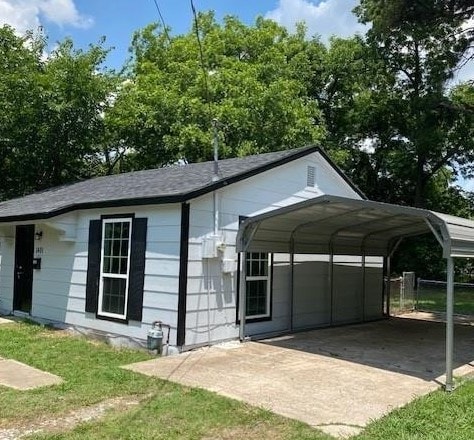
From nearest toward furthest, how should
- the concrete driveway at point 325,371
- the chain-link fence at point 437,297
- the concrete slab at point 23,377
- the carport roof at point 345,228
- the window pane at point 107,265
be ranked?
the concrete driveway at point 325,371 → the concrete slab at point 23,377 → the carport roof at point 345,228 → the window pane at point 107,265 → the chain-link fence at point 437,297

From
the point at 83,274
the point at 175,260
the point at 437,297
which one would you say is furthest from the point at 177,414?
the point at 437,297

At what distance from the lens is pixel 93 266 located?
9.56m

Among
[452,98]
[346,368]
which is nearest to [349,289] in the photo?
[346,368]

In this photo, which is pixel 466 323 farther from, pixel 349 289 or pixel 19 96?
pixel 19 96

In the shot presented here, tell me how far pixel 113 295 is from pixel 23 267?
381 cm

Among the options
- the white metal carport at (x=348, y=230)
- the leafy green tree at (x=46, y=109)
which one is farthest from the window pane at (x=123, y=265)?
the leafy green tree at (x=46, y=109)

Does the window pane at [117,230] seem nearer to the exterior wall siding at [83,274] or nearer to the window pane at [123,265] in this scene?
the exterior wall siding at [83,274]

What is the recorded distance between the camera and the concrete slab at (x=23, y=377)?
617cm

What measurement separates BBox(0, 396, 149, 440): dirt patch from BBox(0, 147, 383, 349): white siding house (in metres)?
2.58

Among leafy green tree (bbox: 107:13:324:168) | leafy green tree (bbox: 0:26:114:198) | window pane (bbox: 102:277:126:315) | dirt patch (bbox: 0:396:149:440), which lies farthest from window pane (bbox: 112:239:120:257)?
leafy green tree (bbox: 0:26:114:198)

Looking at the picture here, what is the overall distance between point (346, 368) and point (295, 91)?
17925mm

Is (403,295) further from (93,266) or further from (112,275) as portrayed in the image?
(93,266)

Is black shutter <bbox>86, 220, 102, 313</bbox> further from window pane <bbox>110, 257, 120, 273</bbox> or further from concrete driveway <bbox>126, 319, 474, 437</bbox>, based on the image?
concrete driveway <bbox>126, 319, 474, 437</bbox>

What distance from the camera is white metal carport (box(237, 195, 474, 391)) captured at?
6.72 metres
